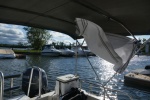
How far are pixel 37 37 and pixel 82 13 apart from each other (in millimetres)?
44904

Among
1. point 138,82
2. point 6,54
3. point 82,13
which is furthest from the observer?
point 6,54

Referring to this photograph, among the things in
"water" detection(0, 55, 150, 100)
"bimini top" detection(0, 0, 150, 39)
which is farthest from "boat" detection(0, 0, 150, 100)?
"water" detection(0, 55, 150, 100)


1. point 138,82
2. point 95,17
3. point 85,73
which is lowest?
point 85,73

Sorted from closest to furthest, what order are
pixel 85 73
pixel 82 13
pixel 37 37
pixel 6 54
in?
1. pixel 82 13
2. pixel 85 73
3. pixel 6 54
4. pixel 37 37

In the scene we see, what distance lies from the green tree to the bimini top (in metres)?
44.2

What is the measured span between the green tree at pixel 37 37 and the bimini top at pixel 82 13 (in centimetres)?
4415

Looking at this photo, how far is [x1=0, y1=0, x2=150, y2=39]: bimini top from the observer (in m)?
2.14

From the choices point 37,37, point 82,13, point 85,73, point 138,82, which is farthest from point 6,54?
point 82,13

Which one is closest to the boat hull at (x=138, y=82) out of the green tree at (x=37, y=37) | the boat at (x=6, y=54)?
the boat at (x=6, y=54)

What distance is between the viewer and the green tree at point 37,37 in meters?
45.7

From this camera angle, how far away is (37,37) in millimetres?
45688

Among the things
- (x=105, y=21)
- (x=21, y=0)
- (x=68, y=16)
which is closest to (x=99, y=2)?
(x=105, y=21)

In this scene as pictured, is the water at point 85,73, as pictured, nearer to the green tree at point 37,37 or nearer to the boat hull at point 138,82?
the boat hull at point 138,82

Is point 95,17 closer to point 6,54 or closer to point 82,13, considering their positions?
point 82,13
